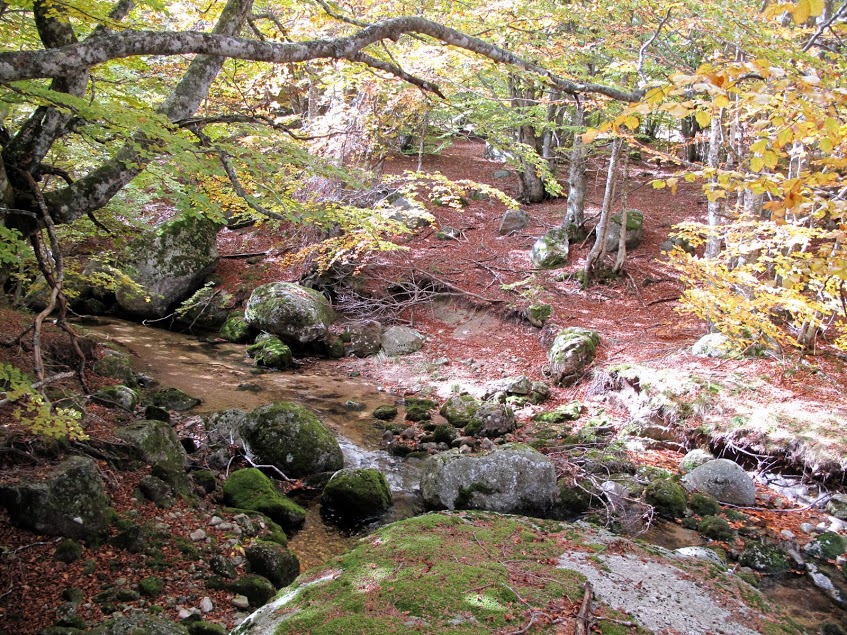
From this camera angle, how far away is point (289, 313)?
12.1 meters

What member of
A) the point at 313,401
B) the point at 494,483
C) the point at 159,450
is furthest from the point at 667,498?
the point at 313,401

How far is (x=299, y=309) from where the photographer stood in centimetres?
1218

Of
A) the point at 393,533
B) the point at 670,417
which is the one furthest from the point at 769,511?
the point at 393,533

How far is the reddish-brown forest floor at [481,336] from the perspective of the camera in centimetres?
381

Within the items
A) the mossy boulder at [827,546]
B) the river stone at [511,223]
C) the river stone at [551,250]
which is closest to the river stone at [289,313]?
the river stone at [551,250]

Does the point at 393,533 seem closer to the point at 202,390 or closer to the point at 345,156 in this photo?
the point at 202,390

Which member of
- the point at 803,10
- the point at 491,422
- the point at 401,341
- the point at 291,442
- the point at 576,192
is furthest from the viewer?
the point at 576,192

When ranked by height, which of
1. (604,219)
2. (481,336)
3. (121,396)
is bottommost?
(121,396)

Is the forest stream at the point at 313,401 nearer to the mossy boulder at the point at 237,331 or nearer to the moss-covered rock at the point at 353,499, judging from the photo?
the moss-covered rock at the point at 353,499

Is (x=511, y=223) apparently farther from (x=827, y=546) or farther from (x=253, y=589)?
(x=253, y=589)

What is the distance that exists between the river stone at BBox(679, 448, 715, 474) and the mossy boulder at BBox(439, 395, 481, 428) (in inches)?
122

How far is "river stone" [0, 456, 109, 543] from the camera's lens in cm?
388

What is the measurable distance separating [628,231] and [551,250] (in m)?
2.17

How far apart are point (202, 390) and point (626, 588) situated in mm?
7903
